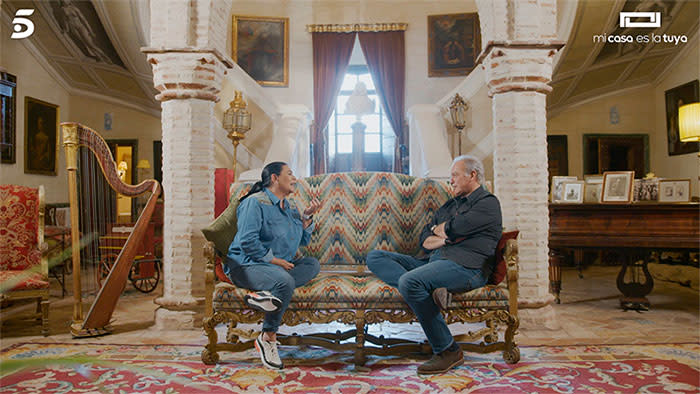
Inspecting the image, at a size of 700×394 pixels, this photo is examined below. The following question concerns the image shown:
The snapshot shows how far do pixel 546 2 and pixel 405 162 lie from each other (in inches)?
253

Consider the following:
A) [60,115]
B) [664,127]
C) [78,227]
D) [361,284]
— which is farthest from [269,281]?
[664,127]

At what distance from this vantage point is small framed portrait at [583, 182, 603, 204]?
16.0 ft

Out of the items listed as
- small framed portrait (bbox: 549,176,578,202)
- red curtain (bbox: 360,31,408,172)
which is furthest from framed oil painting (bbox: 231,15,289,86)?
small framed portrait (bbox: 549,176,578,202)

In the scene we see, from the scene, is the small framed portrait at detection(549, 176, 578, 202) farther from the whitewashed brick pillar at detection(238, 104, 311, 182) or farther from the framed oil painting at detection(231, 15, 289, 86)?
the framed oil painting at detection(231, 15, 289, 86)

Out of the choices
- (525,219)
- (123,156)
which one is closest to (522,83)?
(525,219)

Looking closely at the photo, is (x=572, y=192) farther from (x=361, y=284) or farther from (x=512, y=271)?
(x=361, y=284)

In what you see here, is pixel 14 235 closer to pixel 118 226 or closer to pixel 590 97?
pixel 118 226

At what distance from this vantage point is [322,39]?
11117mm

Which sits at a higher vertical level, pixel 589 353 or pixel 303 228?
pixel 303 228

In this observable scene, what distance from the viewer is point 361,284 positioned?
10.5 ft

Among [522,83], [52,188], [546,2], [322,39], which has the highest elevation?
[322,39]

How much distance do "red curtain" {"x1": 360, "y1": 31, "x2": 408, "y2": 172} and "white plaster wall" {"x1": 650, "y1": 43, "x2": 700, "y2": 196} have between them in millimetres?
5170

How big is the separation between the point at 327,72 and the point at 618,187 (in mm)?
7618

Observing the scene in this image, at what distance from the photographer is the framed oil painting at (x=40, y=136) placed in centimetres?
822
